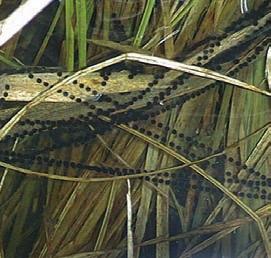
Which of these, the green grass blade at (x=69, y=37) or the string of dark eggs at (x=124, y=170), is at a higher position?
the green grass blade at (x=69, y=37)

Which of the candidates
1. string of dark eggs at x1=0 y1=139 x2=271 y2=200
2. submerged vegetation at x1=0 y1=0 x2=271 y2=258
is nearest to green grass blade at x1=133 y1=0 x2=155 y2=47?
submerged vegetation at x1=0 y1=0 x2=271 y2=258

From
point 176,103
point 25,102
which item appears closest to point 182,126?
point 176,103

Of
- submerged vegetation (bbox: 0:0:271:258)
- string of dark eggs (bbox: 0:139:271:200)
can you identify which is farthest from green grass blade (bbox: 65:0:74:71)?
string of dark eggs (bbox: 0:139:271:200)

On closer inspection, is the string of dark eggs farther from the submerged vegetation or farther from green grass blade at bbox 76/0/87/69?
green grass blade at bbox 76/0/87/69

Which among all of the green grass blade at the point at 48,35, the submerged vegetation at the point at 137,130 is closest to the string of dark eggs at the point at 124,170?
the submerged vegetation at the point at 137,130

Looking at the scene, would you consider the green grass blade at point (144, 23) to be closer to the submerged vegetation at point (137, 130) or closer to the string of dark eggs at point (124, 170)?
the submerged vegetation at point (137, 130)

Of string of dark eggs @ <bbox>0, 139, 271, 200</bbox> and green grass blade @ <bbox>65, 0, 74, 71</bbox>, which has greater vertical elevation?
green grass blade @ <bbox>65, 0, 74, 71</bbox>

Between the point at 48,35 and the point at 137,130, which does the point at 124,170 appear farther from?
the point at 48,35

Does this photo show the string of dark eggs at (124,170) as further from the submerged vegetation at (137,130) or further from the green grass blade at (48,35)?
the green grass blade at (48,35)
